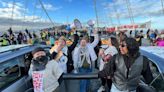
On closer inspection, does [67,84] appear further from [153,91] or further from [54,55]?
[153,91]

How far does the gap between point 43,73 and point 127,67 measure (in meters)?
1.56

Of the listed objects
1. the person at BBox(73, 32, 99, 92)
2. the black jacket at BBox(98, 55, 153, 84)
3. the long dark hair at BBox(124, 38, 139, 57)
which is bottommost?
the person at BBox(73, 32, 99, 92)

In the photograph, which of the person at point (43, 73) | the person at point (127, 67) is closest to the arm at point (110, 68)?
the person at point (127, 67)

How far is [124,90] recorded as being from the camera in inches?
170

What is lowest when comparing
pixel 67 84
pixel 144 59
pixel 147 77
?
pixel 67 84

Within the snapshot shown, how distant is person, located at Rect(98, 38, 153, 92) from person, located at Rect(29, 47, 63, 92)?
3.71ft

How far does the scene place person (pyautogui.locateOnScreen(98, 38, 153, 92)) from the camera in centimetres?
413

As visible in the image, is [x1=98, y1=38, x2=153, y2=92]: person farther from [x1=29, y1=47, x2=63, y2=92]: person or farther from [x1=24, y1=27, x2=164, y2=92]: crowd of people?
[x1=29, y1=47, x2=63, y2=92]: person

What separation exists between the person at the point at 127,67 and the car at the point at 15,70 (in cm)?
174

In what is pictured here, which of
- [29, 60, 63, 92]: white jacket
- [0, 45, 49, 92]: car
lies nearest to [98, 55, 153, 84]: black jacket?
[29, 60, 63, 92]: white jacket

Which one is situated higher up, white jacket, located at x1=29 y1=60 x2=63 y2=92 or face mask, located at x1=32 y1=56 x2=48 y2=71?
face mask, located at x1=32 y1=56 x2=48 y2=71

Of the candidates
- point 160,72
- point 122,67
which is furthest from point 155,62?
point 122,67

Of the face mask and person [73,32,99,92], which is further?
person [73,32,99,92]

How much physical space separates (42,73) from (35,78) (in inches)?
6.0
